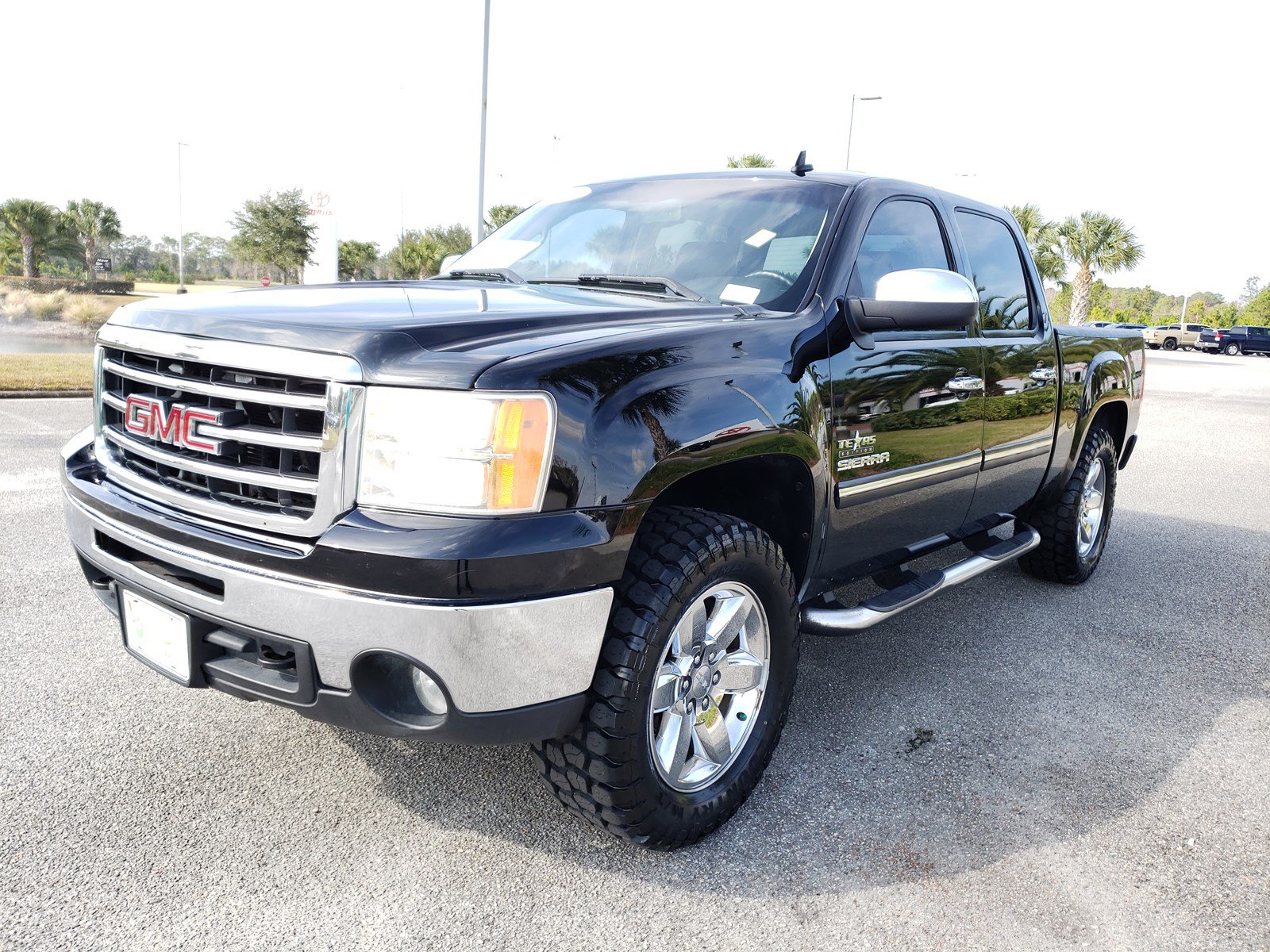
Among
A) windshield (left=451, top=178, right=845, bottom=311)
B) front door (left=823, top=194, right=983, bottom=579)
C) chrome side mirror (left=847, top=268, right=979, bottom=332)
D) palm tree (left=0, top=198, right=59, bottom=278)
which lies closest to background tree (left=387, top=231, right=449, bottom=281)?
palm tree (left=0, top=198, right=59, bottom=278)

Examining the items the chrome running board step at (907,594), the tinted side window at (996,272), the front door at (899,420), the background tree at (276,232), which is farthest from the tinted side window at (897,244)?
the background tree at (276,232)

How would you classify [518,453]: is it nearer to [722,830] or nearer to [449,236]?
[722,830]

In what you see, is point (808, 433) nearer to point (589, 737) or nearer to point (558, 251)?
point (589, 737)

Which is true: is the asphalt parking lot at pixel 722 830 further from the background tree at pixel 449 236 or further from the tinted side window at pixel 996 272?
the background tree at pixel 449 236

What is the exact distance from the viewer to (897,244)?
355 cm

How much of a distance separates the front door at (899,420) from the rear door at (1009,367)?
0.51 feet

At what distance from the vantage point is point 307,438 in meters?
2.09

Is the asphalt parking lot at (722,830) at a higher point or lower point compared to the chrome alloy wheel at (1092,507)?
lower

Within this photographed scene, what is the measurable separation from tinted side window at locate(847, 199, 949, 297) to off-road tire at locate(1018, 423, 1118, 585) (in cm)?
171

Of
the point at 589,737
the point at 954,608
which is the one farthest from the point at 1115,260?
the point at 589,737

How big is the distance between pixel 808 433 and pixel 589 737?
1083 mm

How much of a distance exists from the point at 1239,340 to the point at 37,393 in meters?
51.9

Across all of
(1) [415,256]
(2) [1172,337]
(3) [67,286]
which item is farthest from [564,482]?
(1) [415,256]

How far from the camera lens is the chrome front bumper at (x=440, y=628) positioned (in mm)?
1994
